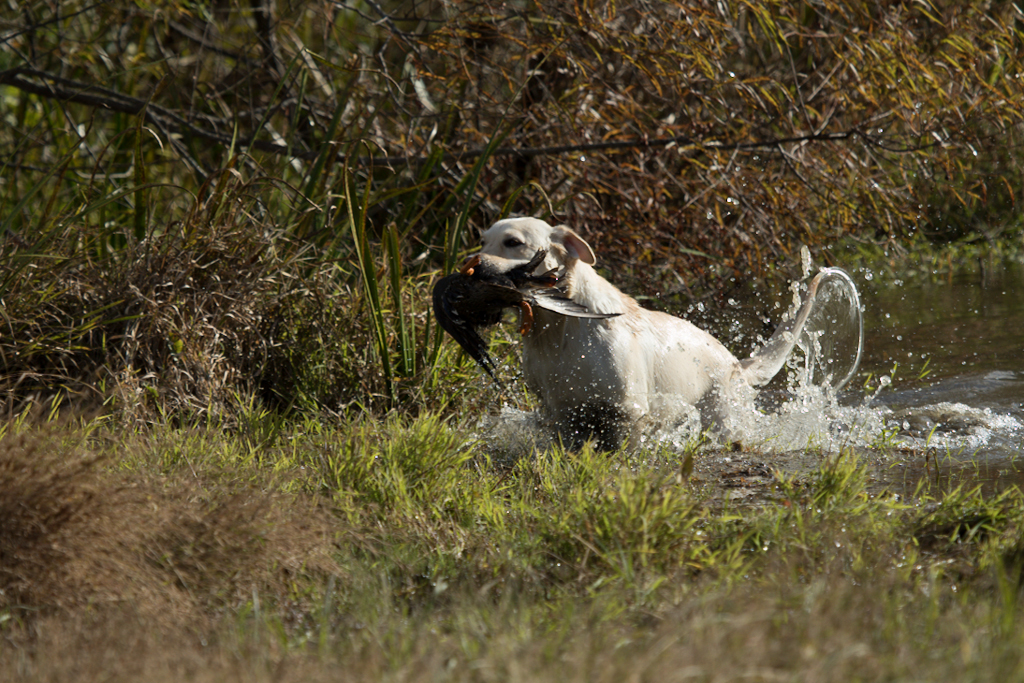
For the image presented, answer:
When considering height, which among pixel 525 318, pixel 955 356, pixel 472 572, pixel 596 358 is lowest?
pixel 955 356

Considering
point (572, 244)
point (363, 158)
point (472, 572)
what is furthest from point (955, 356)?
point (472, 572)

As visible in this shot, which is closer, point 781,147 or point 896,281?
point 781,147

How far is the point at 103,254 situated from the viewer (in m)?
5.16

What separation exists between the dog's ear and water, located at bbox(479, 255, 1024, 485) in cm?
86

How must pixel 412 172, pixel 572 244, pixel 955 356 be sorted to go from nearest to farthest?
pixel 572 244
pixel 955 356
pixel 412 172

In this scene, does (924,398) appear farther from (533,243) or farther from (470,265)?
(470,265)

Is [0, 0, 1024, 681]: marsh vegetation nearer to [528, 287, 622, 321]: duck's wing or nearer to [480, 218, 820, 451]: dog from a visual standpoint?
[480, 218, 820, 451]: dog

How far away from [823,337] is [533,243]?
2.70 metres

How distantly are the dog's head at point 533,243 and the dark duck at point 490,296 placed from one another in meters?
0.08

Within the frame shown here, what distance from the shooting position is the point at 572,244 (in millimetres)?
4281

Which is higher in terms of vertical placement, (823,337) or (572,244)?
(572,244)

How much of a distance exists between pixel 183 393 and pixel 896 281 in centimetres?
741

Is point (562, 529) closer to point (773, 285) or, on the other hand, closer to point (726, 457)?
point (726, 457)

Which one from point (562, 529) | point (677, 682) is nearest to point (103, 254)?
point (562, 529)
